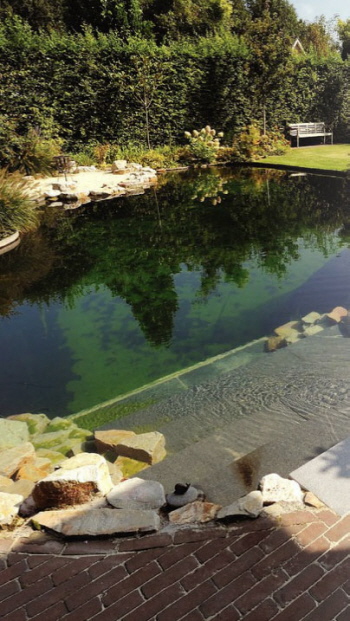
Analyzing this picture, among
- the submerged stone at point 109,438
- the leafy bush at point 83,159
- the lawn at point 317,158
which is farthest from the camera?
the leafy bush at point 83,159

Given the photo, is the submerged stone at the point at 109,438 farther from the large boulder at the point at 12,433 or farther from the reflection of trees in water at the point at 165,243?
the reflection of trees in water at the point at 165,243

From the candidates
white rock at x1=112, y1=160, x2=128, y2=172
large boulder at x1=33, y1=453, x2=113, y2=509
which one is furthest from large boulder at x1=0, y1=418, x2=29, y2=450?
white rock at x1=112, y1=160, x2=128, y2=172

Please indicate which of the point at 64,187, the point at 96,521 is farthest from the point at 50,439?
the point at 64,187

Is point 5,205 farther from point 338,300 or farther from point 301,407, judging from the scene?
point 301,407

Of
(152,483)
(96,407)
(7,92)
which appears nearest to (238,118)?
(7,92)

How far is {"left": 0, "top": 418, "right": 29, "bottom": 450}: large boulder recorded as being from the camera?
397 centimetres

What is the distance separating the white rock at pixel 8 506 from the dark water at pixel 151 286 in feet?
5.07

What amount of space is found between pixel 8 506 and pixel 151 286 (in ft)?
15.5

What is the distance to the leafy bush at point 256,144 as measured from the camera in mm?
18234

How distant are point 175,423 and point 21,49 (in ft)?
55.0

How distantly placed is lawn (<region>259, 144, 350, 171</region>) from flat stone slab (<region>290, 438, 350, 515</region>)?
42.8 feet

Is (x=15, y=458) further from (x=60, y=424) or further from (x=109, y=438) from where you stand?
(x=109, y=438)

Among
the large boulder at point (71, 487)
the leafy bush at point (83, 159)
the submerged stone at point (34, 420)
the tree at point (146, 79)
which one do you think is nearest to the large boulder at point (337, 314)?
the submerged stone at point (34, 420)

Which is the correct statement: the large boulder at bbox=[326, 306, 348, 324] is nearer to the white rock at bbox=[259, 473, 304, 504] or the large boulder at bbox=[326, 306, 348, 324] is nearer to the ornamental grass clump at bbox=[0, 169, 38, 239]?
the white rock at bbox=[259, 473, 304, 504]
